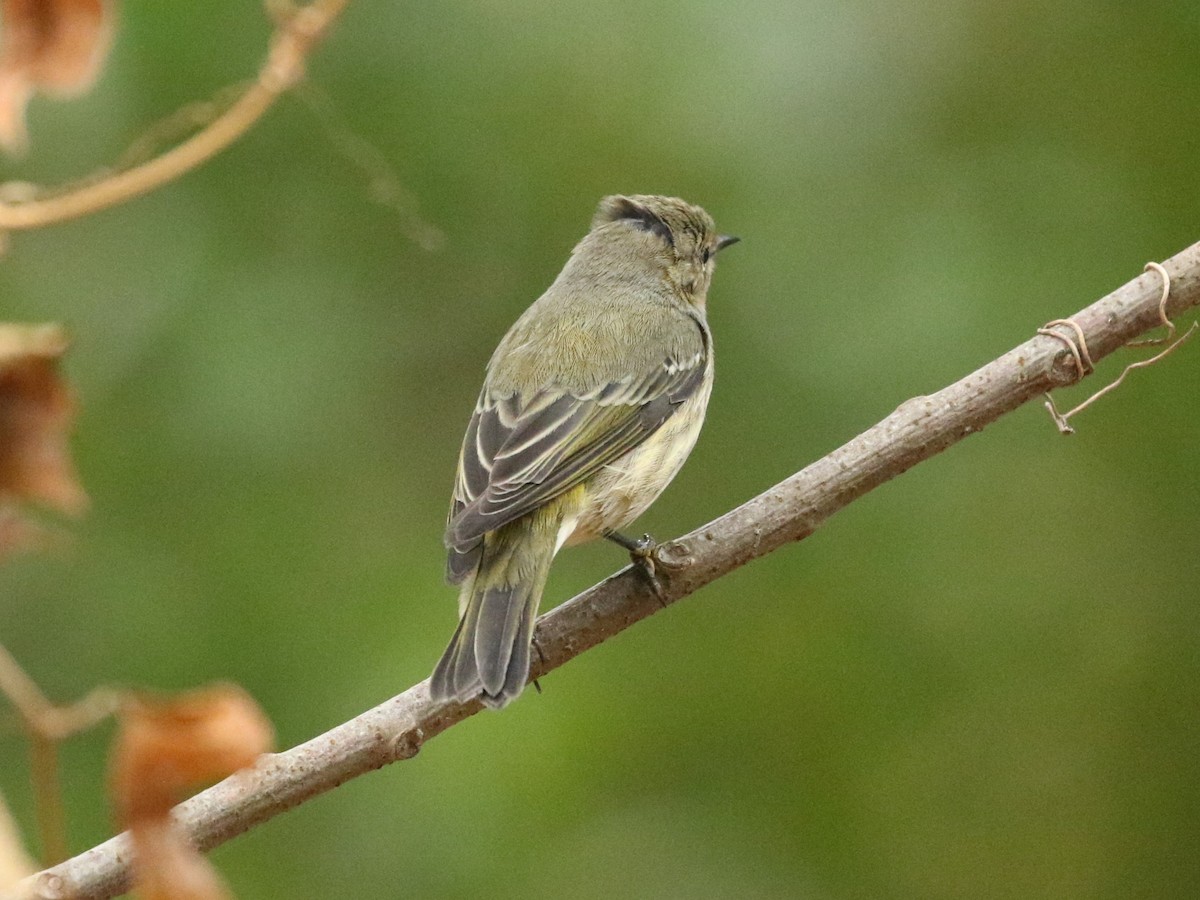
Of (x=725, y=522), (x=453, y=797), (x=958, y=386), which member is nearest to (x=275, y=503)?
(x=453, y=797)

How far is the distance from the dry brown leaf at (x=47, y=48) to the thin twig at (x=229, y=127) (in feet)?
0.41

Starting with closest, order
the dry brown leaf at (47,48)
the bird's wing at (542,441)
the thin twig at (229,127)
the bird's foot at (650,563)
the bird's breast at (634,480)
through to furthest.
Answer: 1. the dry brown leaf at (47,48)
2. the thin twig at (229,127)
3. the bird's foot at (650,563)
4. the bird's wing at (542,441)
5. the bird's breast at (634,480)

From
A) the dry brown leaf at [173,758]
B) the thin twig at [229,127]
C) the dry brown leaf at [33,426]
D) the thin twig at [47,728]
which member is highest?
the thin twig at [229,127]

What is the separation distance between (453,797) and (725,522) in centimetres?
158

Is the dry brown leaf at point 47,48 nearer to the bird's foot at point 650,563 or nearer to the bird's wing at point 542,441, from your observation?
the bird's foot at point 650,563

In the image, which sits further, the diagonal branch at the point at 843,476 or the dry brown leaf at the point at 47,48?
the diagonal branch at the point at 843,476

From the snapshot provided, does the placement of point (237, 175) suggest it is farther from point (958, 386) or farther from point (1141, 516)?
point (1141, 516)

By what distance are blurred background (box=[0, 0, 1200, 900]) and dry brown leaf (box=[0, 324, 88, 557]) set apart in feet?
11.3

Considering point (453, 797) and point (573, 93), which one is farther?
point (573, 93)

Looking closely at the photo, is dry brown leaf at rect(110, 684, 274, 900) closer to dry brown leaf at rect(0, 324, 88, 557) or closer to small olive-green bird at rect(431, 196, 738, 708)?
dry brown leaf at rect(0, 324, 88, 557)

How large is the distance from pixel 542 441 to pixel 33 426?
2.97 meters

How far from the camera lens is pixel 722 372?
4859mm

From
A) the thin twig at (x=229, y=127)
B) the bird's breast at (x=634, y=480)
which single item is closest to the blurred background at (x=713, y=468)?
the bird's breast at (x=634, y=480)

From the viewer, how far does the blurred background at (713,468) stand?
4.24 meters
